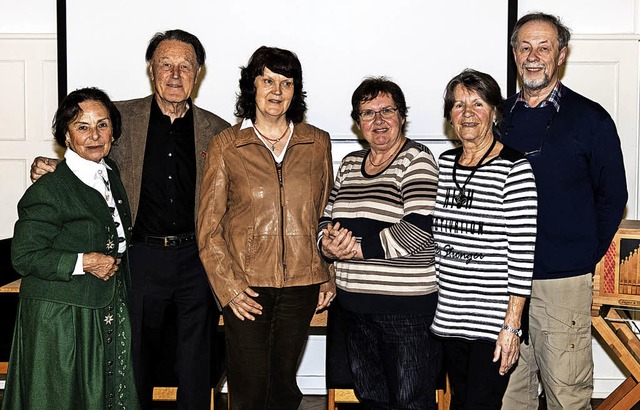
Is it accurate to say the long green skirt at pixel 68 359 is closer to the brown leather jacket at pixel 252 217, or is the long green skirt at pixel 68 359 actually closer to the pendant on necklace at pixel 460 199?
the brown leather jacket at pixel 252 217

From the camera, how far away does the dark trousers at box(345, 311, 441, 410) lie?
2883mm

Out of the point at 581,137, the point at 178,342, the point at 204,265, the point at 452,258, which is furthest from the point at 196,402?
the point at 581,137

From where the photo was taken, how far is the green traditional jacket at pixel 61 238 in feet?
9.14

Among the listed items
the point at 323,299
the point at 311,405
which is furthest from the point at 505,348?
the point at 311,405

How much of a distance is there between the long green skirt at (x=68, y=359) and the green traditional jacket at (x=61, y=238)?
0.05 m

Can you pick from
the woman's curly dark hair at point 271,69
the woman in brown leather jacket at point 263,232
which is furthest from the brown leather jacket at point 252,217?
the woman's curly dark hair at point 271,69

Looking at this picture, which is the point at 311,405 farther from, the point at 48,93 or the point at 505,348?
the point at 48,93

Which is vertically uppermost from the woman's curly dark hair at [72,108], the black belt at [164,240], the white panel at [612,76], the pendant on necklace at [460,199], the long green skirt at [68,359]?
the white panel at [612,76]

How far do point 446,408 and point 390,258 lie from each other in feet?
4.45

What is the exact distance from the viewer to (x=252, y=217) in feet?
9.73

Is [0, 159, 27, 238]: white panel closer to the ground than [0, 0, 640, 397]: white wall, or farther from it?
closer to the ground

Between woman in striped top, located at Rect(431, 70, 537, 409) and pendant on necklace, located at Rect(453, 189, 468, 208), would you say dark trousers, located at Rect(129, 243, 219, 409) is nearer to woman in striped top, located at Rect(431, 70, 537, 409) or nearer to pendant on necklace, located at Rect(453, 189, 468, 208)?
woman in striped top, located at Rect(431, 70, 537, 409)

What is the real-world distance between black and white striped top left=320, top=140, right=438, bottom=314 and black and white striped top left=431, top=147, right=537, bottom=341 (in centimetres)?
15

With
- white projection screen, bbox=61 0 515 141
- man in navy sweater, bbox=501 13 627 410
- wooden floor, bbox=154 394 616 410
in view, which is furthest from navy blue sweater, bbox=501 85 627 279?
wooden floor, bbox=154 394 616 410
